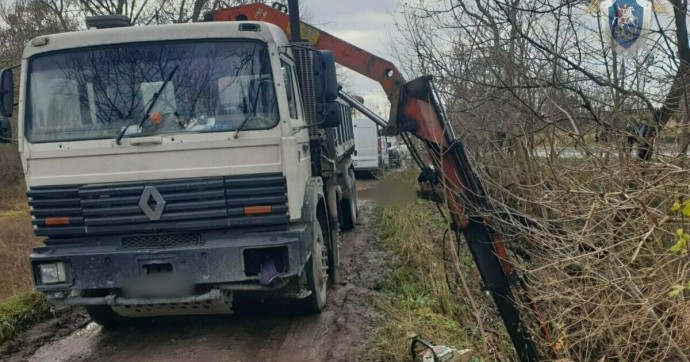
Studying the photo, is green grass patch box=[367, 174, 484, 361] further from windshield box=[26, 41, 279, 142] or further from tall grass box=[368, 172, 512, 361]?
windshield box=[26, 41, 279, 142]

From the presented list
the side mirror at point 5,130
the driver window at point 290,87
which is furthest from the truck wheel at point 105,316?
the driver window at point 290,87

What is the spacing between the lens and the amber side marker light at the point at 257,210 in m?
4.66

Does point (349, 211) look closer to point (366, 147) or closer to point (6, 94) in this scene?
point (6, 94)

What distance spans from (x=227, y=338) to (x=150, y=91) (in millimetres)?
2330

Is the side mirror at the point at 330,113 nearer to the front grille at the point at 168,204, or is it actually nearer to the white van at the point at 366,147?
the front grille at the point at 168,204

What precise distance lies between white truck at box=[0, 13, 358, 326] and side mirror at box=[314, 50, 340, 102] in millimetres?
409

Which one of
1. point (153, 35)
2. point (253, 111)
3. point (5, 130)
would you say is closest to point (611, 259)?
point (253, 111)

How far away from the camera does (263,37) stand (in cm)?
479

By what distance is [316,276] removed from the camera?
5547mm

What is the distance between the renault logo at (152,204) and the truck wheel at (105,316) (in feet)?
4.66

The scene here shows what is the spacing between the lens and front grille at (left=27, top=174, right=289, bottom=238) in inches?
183

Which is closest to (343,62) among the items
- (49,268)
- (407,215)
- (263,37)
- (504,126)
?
(263,37)

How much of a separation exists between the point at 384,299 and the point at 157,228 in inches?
104

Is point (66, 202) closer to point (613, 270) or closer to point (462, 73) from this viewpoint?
point (613, 270)
